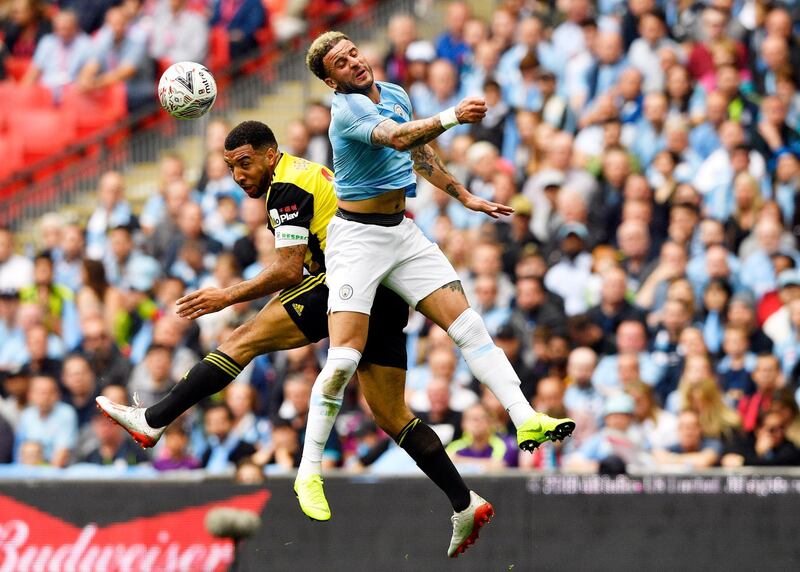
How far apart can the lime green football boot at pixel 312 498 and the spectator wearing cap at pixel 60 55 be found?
11.5 m

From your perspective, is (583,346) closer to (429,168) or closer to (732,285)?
(732,285)

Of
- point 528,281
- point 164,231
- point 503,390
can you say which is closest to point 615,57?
point 528,281

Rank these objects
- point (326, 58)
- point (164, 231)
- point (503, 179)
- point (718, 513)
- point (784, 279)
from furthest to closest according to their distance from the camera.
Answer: point (164, 231) → point (503, 179) → point (784, 279) → point (718, 513) → point (326, 58)

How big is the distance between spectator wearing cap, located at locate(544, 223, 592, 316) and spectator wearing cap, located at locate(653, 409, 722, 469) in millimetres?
2321

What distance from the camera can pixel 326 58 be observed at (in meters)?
9.50

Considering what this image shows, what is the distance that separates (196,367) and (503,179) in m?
5.97

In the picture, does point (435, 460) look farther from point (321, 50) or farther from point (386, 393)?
point (321, 50)

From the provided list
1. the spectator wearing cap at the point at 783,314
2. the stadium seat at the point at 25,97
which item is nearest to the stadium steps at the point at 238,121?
the stadium seat at the point at 25,97

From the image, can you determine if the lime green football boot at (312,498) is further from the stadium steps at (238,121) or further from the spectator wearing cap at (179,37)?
the spectator wearing cap at (179,37)

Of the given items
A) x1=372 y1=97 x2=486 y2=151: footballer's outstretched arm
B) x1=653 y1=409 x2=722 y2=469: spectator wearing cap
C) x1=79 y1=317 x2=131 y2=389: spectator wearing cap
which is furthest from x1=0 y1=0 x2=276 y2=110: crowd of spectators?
x1=372 y1=97 x2=486 y2=151: footballer's outstretched arm

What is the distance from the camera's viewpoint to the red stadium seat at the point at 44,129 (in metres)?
20.3

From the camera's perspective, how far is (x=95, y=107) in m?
20.2

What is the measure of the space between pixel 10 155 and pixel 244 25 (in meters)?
3.23

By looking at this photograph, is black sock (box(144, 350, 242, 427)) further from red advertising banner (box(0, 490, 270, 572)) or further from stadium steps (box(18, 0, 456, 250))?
stadium steps (box(18, 0, 456, 250))
